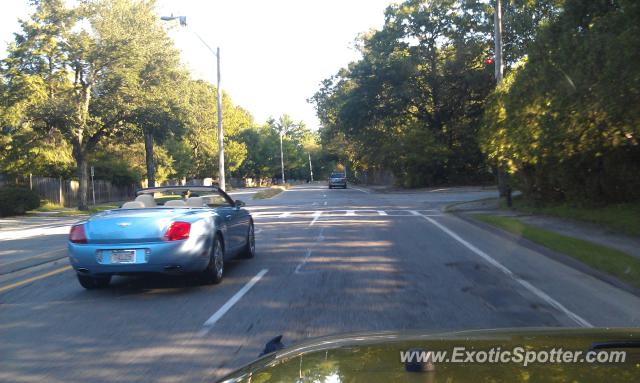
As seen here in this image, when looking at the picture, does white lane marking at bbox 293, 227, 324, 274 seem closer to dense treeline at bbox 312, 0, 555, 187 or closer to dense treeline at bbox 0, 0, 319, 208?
dense treeline at bbox 0, 0, 319, 208

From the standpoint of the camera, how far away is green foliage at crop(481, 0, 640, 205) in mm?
12797

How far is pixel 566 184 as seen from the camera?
18984 millimetres

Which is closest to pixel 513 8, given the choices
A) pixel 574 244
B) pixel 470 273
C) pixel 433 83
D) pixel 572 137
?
pixel 433 83

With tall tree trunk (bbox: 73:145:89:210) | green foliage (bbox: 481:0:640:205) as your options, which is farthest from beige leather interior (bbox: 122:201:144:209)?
tall tree trunk (bbox: 73:145:89:210)

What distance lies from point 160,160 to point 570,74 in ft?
154

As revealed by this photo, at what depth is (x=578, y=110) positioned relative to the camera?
14.8 meters

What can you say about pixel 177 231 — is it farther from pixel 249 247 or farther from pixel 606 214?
pixel 606 214

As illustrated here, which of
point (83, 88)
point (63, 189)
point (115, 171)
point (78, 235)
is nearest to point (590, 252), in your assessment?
point (78, 235)

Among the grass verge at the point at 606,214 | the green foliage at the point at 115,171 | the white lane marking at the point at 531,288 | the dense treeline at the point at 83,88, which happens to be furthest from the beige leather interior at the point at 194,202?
the green foliage at the point at 115,171

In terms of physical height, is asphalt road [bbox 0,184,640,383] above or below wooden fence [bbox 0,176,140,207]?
below

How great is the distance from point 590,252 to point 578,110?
5.39m

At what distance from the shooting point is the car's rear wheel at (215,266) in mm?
8516

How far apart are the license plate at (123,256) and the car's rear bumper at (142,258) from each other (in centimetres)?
4

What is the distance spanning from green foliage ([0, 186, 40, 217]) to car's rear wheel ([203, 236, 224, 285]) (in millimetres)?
26788
